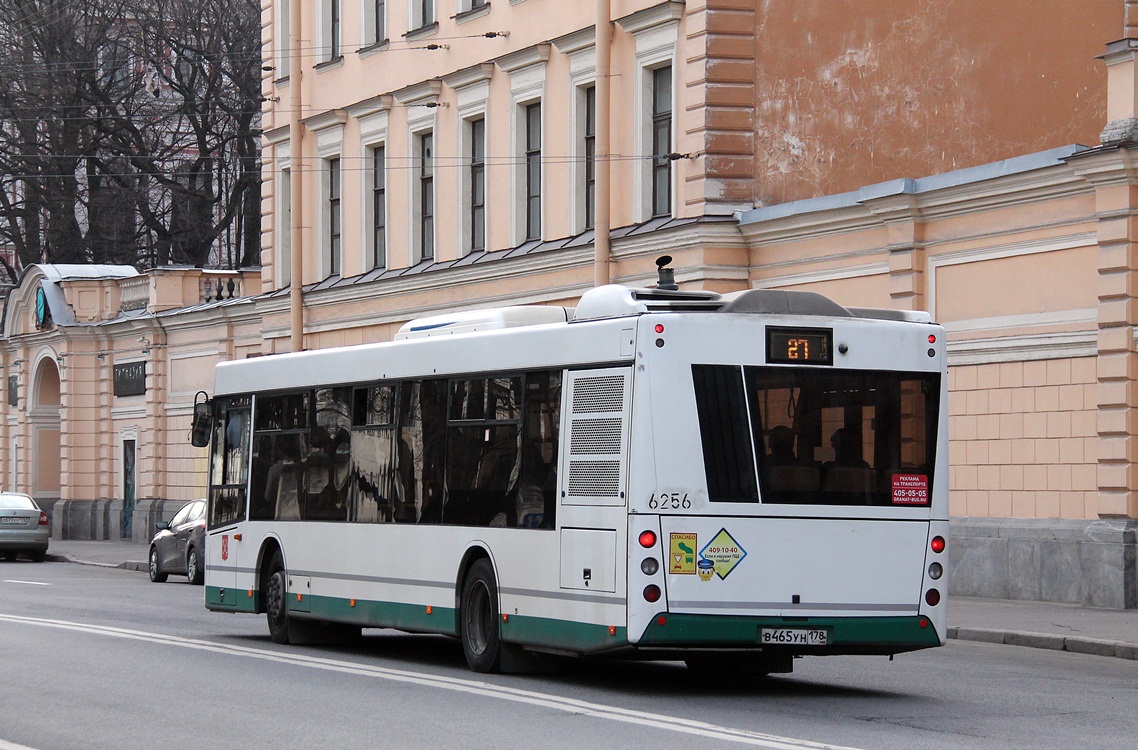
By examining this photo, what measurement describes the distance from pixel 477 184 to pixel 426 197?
1921 mm

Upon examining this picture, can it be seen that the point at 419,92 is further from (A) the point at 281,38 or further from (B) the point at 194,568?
(B) the point at 194,568

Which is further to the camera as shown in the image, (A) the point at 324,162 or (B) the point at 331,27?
(A) the point at 324,162

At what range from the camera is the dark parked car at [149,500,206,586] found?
3119 cm

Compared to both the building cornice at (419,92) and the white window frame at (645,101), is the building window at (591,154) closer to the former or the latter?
the white window frame at (645,101)

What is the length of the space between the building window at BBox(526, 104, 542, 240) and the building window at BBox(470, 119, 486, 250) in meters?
1.40

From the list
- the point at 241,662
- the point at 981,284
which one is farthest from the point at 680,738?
the point at 981,284

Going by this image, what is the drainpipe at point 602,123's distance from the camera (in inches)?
1210

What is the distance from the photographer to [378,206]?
129ft

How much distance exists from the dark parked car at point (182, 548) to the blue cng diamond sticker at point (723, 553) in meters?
18.8

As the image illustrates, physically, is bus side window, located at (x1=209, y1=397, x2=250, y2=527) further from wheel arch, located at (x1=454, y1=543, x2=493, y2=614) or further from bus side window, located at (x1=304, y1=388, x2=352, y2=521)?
wheel arch, located at (x1=454, y1=543, x2=493, y2=614)

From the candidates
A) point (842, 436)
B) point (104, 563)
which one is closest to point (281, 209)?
point (104, 563)

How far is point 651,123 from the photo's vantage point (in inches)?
1206

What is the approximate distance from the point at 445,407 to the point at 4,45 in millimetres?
44903

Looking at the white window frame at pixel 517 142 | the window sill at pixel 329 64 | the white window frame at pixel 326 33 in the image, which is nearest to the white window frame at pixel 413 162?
the window sill at pixel 329 64
